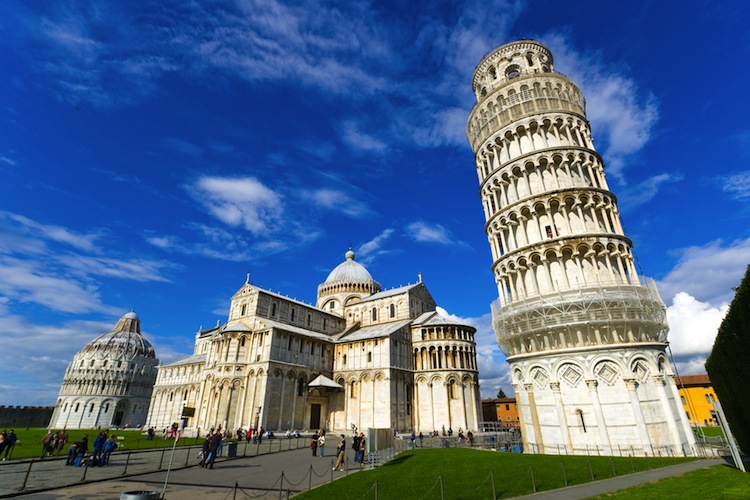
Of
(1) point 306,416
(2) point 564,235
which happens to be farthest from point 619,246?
(1) point 306,416

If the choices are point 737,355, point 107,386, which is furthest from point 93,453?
point 107,386

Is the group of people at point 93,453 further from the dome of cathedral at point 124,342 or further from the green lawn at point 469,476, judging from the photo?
the dome of cathedral at point 124,342

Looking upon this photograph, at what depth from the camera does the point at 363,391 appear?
4294 cm

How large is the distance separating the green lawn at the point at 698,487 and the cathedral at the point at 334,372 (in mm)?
30218

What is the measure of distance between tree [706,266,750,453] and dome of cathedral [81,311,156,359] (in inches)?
4109

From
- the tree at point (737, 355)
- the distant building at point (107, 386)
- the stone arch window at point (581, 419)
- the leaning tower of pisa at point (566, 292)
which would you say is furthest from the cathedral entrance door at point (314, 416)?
the distant building at point (107, 386)

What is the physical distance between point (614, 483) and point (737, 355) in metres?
5.87

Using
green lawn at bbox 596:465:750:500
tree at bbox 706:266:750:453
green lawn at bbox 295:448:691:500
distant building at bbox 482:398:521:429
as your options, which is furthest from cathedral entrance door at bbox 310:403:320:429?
distant building at bbox 482:398:521:429

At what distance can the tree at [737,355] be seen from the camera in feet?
34.6

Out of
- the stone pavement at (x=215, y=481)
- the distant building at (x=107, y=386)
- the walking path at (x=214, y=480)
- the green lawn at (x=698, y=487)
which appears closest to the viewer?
the green lawn at (x=698, y=487)

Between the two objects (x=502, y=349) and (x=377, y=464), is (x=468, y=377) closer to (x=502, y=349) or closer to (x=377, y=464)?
(x=502, y=349)

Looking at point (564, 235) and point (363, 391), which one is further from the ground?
point (564, 235)

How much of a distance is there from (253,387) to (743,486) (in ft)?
124

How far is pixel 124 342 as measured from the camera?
3543 inches
